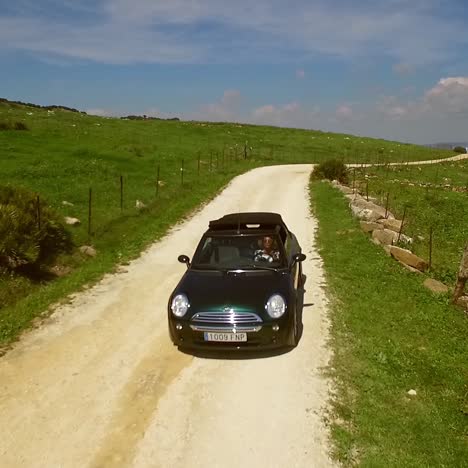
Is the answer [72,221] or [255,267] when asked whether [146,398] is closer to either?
[255,267]

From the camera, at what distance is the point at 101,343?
8062 millimetres

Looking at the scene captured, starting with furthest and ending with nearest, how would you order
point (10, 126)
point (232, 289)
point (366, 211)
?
point (10, 126) → point (366, 211) → point (232, 289)

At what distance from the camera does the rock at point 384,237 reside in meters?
15.2

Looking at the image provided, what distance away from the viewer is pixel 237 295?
7.41m

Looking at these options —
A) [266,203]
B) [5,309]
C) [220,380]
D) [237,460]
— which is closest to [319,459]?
[237,460]

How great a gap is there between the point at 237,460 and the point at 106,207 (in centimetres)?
1639

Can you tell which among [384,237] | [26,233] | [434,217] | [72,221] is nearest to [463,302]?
[384,237]

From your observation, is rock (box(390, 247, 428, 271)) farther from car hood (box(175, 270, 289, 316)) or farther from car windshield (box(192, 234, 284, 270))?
car hood (box(175, 270, 289, 316))

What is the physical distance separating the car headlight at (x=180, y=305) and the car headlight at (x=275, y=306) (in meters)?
1.33

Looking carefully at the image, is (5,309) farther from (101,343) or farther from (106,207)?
(106,207)

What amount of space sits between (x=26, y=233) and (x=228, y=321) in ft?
27.5

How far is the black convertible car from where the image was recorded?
23.5 ft

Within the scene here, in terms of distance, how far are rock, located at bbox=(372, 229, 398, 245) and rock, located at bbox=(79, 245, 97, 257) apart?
9.57 meters

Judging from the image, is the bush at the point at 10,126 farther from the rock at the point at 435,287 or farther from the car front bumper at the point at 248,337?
the car front bumper at the point at 248,337
